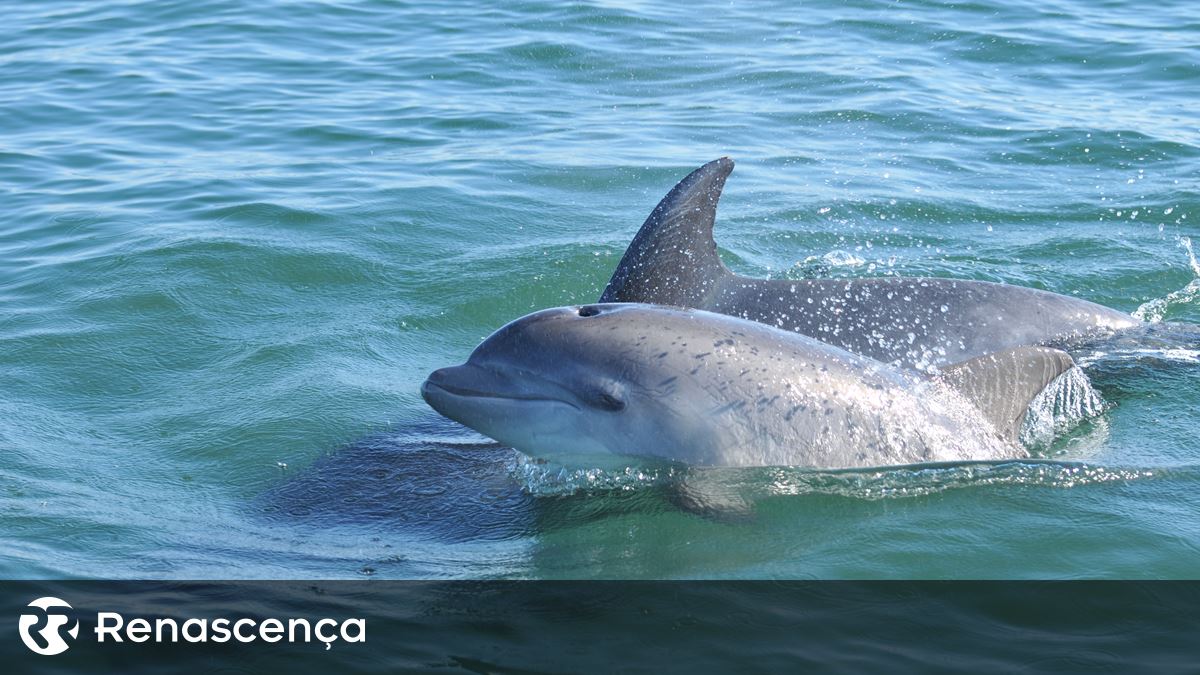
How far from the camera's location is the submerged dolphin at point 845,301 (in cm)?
998

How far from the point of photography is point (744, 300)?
34.8 ft

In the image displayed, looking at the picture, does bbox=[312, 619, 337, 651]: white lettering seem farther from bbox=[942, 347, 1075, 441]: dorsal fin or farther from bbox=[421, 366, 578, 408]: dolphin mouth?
bbox=[942, 347, 1075, 441]: dorsal fin

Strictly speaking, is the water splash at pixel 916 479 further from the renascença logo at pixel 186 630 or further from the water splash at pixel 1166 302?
the water splash at pixel 1166 302

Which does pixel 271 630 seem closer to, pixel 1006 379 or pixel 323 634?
pixel 323 634

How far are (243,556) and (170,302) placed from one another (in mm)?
5492

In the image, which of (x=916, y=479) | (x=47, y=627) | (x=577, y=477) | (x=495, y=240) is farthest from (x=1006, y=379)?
(x=495, y=240)

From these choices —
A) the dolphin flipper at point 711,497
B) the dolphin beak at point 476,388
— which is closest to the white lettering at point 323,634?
the dolphin beak at point 476,388

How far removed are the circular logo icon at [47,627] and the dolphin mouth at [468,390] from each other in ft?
6.92

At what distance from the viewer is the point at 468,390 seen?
7648 mm

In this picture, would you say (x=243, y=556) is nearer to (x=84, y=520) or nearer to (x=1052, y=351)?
(x=84, y=520)

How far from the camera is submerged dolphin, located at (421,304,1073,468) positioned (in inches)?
299

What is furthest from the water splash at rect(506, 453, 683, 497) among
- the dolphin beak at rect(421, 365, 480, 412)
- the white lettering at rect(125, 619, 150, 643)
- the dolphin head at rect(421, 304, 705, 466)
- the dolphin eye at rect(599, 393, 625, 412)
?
the white lettering at rect(125, 619, 150, 643)

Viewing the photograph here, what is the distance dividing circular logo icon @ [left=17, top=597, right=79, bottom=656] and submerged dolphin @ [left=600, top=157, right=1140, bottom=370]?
13.9 ft

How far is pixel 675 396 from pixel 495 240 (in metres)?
7.26
